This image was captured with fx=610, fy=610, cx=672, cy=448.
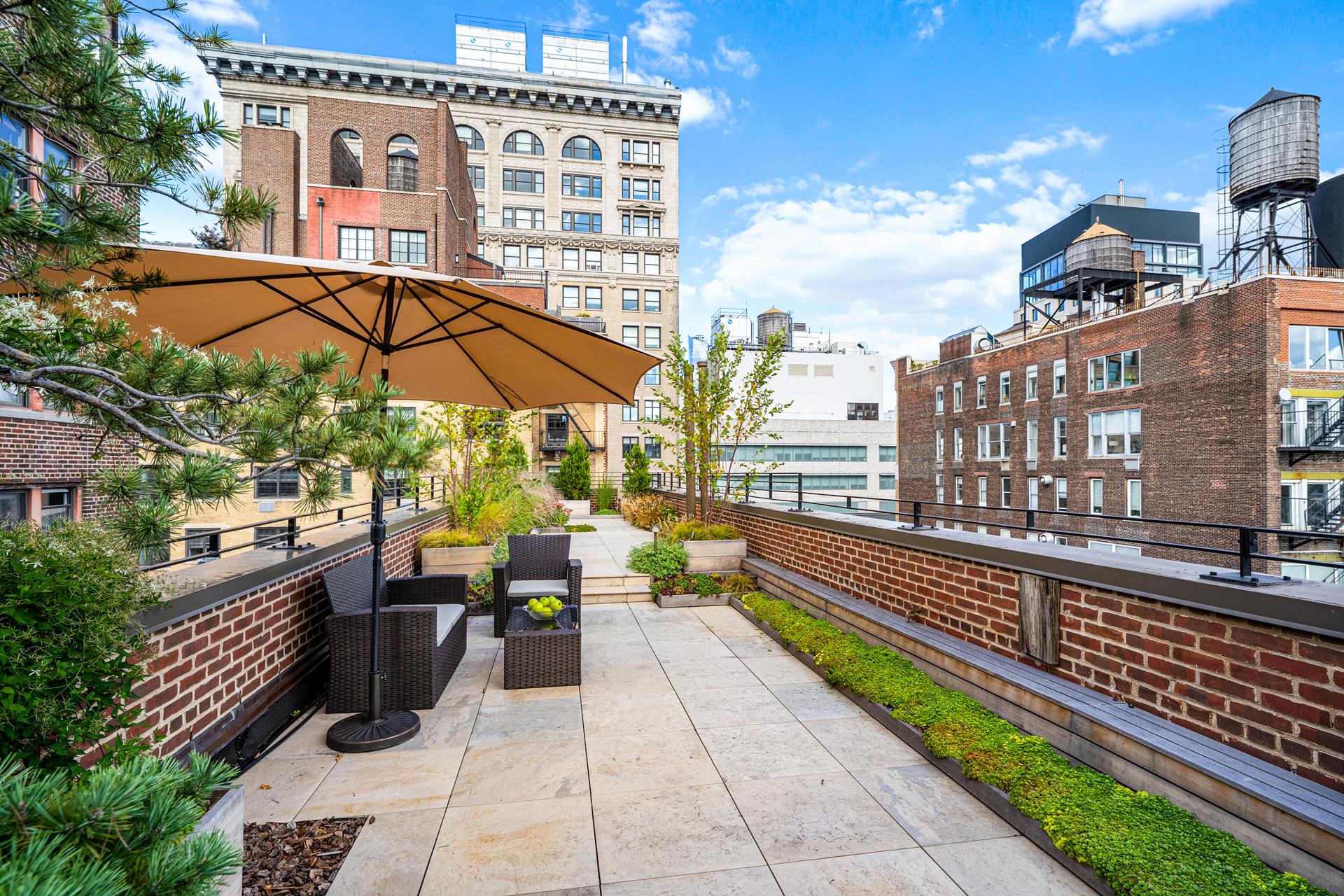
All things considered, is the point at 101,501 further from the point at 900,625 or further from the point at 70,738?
the point at 900,625

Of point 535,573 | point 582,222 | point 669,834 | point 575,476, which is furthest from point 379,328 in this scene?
point 582,222

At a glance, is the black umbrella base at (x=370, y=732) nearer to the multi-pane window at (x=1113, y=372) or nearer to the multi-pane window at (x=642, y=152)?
the multi-pane window at (x=1113, y=372)

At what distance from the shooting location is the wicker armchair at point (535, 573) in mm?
6922

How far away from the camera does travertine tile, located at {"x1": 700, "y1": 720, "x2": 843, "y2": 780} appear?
3979 millimetres

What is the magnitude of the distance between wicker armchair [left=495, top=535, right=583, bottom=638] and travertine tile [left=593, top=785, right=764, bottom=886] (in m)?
3.30

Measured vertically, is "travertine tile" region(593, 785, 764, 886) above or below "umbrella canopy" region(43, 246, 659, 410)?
below

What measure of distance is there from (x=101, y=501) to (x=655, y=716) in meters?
3.84

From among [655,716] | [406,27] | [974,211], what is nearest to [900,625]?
[655,716]

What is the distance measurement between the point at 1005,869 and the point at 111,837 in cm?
353

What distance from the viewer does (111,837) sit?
3.26 feet

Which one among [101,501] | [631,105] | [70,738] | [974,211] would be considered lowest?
[70,738]

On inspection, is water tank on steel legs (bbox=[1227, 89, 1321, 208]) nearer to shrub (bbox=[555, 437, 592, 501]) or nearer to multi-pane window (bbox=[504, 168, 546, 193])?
shrub (bbox=[555, 437, 592, 501])

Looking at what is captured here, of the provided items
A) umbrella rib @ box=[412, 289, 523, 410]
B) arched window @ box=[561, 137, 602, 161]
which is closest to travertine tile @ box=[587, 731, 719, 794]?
umbrella rib @ box=[412, 289, 523, 410]

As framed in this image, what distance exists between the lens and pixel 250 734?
4.06m
